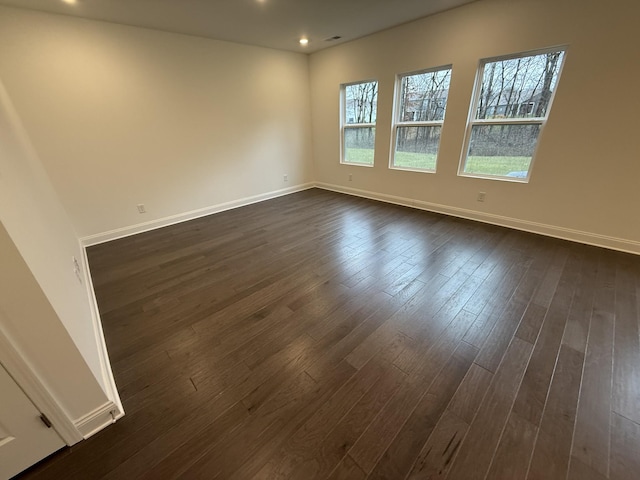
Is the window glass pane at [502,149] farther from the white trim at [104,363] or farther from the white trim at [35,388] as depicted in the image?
the white trim at [35,388]

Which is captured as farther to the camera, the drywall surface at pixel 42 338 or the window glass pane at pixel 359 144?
the window glass pane at pixel 359 144

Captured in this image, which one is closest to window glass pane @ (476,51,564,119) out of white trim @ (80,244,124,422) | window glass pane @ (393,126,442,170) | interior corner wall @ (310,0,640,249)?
interior corner wall @ (310,0,640,249)

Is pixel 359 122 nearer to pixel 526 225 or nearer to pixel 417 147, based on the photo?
pixel 417 147

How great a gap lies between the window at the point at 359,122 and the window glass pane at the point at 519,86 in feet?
5.30

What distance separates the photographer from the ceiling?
258 cm

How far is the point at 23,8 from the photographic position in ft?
8.23

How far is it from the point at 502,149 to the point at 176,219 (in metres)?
4.67

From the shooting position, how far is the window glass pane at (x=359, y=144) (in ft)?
15.0

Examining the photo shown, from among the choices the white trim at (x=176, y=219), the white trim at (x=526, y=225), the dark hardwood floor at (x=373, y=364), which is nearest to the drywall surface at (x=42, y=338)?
the dark hardwood floor at (x=373, y=364)

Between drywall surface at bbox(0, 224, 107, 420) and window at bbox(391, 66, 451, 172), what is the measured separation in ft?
13.8

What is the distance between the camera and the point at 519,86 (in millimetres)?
2938

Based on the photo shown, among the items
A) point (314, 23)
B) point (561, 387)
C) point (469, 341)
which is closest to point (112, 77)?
point (314, 23)

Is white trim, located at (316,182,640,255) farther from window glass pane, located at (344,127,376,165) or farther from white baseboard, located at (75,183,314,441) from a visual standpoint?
white baseboard, located at (75,183,314,441)

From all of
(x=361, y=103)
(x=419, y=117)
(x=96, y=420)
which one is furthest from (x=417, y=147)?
(x=96, y=420)
